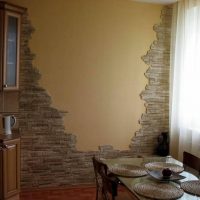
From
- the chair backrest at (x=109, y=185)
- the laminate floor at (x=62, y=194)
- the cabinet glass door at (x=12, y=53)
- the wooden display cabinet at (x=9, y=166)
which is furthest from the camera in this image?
the laminate floor at (x=62, y=194)

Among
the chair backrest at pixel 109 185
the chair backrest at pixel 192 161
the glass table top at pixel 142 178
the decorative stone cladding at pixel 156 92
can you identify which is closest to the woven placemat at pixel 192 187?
the glass table top at pixel 142 178

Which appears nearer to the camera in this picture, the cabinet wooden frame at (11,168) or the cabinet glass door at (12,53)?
the cabinet wooden frame at (11,168)

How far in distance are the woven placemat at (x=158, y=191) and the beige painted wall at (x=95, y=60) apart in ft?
6.44

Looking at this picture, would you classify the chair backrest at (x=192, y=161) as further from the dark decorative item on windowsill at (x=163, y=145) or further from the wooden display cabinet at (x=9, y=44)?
the wooden display cabinet at (x=9, y=44)

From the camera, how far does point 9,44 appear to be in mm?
3502

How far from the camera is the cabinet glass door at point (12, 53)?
136 inches

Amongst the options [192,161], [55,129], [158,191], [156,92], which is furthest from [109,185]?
[156,92]

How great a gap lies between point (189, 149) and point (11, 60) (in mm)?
2418

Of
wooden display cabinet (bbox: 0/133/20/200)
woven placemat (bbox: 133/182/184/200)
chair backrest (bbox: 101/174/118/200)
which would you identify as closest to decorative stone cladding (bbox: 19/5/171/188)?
wooden display cabinet (bbox: 0/133/20/200)

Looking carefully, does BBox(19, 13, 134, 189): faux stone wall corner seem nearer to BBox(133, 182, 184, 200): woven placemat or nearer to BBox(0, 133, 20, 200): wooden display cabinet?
BBox(0, 133, 20, 200): wooden display cabinet

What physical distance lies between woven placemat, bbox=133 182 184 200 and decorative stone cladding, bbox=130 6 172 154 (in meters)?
2.11

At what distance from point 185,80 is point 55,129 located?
1789 millimetres

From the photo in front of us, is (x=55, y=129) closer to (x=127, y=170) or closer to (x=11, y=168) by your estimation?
(x=11, y=168)

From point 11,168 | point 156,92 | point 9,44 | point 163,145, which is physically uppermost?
point 9,44
